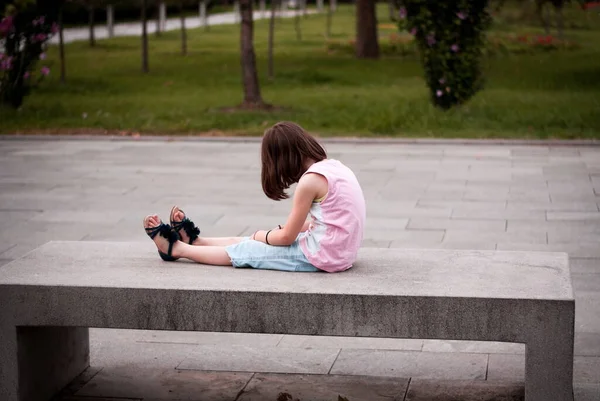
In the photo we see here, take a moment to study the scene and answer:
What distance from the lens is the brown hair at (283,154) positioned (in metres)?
5.16

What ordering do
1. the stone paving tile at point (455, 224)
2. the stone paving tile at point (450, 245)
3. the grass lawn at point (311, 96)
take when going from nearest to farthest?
the stone paving tile at point (450, 245) < the stone paving tile at point (455, 224) < the grass lawn at point (311, 96)

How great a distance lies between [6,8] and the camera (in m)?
17.3

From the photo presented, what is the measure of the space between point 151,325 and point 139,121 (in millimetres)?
13323

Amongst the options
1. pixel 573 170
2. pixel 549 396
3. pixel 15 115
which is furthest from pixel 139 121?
pixel 549 396

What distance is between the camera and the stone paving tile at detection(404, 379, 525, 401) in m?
5.14

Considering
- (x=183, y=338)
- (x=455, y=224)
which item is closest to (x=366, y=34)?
(x=455, y=224)

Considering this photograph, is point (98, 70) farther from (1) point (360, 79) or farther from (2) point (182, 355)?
(2) point (182, 355)

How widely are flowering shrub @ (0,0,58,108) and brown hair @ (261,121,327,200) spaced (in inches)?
538

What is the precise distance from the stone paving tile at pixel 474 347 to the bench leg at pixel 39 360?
2013 millimetres

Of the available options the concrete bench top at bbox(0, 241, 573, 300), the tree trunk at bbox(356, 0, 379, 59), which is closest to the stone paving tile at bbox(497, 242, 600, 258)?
the concrete bench top at bbox(0, 241, 573, 300)

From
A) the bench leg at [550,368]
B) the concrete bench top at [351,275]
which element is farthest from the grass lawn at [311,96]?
the bench leg at [550,368]

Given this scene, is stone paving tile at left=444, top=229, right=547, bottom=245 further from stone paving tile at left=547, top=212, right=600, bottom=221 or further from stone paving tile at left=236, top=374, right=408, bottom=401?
stone paving tile at left=236, top=374, right=408, bottom=401

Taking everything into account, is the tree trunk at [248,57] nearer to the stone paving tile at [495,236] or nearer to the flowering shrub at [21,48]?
the flowering shrub at [21,48]

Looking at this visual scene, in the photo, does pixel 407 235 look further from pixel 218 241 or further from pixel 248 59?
pixel 248 59
